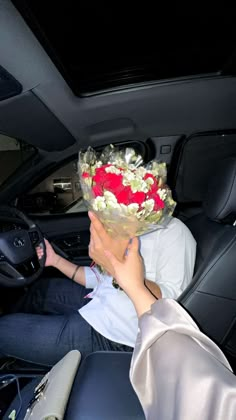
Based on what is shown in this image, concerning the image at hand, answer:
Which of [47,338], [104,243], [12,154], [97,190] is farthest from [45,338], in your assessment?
[12,154]

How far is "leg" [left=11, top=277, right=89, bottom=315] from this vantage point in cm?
182

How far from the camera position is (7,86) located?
56.9 inches

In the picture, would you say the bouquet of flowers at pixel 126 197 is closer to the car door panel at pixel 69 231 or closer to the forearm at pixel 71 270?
the forearm at pixel 71 270

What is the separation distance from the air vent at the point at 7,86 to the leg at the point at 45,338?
3.49 feet

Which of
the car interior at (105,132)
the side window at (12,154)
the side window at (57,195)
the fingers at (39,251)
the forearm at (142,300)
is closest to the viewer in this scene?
the forearm at (142,300)

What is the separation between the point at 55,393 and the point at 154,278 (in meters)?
0.57

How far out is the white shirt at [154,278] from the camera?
4.18 ft

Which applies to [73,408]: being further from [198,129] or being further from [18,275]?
[198,129]

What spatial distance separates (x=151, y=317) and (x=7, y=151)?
192cm

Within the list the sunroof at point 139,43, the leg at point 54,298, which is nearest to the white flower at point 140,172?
the sunroof at point 139,43

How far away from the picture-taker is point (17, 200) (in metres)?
2.20

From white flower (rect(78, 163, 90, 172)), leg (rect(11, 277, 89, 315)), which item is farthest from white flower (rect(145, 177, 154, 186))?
leg (rect(11, 277, 89, 315))

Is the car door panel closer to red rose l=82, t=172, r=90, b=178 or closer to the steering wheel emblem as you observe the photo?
the steering wheel emblem

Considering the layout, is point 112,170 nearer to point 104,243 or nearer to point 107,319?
point 104,243
